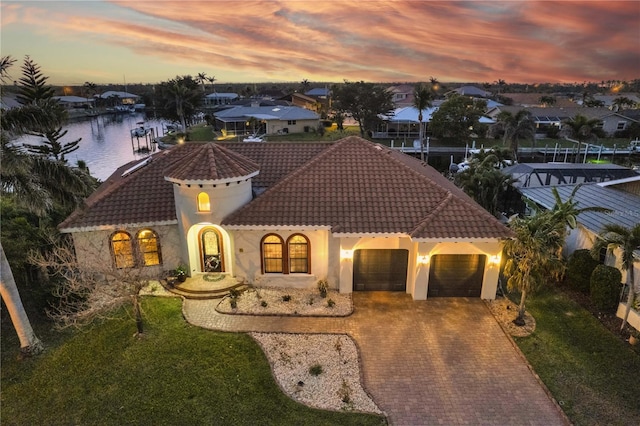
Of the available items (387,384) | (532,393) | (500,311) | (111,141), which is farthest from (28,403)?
(111,141)

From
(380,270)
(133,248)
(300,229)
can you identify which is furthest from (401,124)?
(133,248)

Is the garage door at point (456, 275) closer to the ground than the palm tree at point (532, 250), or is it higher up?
closer to the ground

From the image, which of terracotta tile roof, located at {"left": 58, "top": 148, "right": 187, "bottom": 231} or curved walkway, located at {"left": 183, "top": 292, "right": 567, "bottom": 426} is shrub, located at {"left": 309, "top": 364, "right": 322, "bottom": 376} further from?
terracotta tile roof, located at {"left": 58, "top": 148, "right": 187, "bottom": 231}

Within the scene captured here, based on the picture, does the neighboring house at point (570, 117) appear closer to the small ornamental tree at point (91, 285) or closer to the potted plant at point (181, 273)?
the potted plant at point (181, 273)

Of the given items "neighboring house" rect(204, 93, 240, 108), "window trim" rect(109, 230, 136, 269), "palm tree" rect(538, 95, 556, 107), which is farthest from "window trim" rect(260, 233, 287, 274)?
"neighboring house" rect(204, 93, 240, 108)

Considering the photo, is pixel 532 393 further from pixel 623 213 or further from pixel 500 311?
pixel 623 213

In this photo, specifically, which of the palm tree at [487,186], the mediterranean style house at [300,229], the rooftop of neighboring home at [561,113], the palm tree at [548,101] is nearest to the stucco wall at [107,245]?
the mediterranean style house at [300,229]
